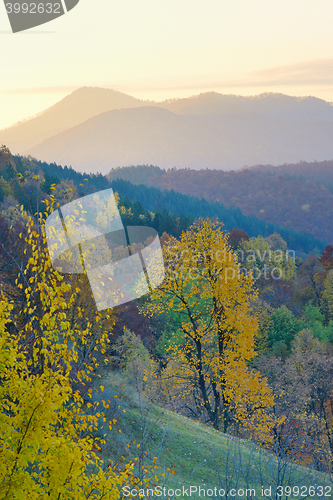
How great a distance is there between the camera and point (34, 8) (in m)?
13.4

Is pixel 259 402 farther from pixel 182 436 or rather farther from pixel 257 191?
pixel 257 191

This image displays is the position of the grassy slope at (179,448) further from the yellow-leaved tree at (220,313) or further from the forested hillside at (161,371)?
the yellow-leaved tree at (220,313)

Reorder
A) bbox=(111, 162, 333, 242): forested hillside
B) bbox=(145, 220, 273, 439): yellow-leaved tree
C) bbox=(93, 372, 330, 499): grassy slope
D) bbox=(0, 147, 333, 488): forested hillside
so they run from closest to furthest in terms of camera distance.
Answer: bbox=(0, 147, 333, 488): forested hillside
bbox=(93, 372, 330, 499): grassy slope
bbox=(145, 220, 273, 439): yellow-leaved tree
bbox=(111, 162, 333, 242): forested hillside

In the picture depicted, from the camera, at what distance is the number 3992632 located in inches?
513

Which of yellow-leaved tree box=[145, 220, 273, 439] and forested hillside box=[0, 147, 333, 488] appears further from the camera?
yellow-leaved tree box=[145, 220, 273, 439]

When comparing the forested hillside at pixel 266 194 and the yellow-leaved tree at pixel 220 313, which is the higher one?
the yellow-leaved tree at pixel 220 313

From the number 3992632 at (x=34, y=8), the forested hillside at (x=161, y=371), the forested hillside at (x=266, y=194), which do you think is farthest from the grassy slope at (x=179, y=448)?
the forested hillside at (x=266, y=194)

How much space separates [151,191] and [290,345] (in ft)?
345

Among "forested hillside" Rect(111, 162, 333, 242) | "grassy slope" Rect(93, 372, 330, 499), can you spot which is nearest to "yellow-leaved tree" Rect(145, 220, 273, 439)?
"grassy slope" Rect(93, 372, 330, 499)

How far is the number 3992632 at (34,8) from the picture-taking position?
13.0 m

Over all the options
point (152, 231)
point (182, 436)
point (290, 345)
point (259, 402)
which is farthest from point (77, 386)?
point (152, 231)

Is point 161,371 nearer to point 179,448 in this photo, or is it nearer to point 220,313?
point 220,313

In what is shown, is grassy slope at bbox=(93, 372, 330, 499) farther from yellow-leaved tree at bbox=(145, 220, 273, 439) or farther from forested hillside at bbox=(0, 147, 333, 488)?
yellow-leaved tree at bbox=(145, 220, 273, 439)

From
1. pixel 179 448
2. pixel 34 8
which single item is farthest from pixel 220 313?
pixel 34 8
